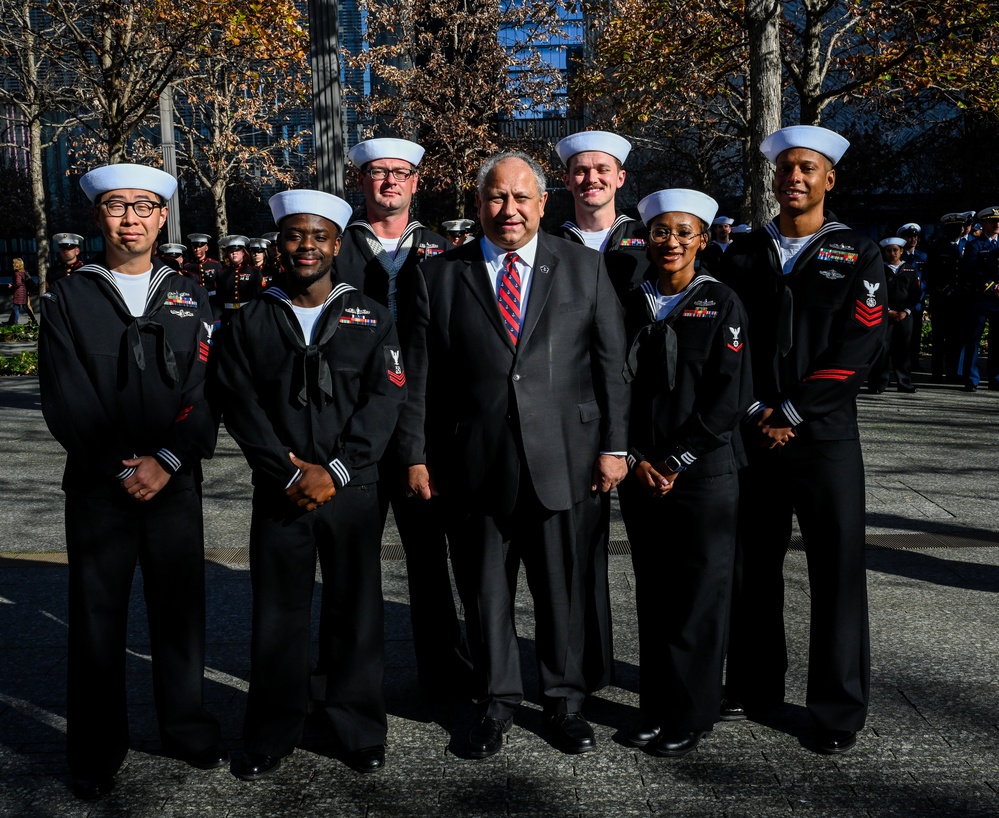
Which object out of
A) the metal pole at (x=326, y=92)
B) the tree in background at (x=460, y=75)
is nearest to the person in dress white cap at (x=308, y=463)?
the metal pole at (x=326, y=92)

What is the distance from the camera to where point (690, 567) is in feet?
13.1

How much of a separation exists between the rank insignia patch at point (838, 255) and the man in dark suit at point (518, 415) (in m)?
0.77

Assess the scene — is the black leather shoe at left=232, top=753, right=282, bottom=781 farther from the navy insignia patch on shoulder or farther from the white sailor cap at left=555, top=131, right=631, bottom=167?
the white sailor cap at left=555, top=131, right=631, bottom=167

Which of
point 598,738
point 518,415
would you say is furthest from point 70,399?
point 598,738

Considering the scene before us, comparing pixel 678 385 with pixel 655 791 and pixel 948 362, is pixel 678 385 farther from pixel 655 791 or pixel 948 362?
pixel 948 362

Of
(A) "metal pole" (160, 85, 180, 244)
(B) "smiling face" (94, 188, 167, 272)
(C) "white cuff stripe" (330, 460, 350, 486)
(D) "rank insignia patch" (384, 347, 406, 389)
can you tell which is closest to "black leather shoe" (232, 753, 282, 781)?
(C) "white cuff stripe" (330, 460, 350, 486)

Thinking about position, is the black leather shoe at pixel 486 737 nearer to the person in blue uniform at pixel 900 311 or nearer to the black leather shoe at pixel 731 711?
the black leather shoe at pixel 731 711

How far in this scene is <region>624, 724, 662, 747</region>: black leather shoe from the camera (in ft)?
13.1

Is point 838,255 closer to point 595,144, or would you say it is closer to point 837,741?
point 595,144

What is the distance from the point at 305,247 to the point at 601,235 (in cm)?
145

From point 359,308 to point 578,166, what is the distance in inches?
51.7

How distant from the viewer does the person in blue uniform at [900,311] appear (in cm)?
1316

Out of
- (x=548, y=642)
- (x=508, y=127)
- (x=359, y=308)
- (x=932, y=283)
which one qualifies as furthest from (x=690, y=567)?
(x=508, y=127)

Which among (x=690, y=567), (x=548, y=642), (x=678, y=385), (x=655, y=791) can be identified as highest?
(x=678, y=385)
